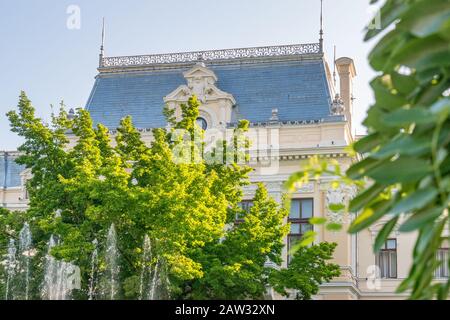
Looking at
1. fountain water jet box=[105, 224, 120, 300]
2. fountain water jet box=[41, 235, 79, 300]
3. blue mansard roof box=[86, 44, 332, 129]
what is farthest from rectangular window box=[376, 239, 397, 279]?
fountain water jet box=[41, 235, 79, 300]

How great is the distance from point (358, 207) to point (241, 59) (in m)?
37.9

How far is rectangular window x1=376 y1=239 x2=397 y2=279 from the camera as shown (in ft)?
123

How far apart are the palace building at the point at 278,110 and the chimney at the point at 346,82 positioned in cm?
5

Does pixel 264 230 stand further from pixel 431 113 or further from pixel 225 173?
pixel 431 113

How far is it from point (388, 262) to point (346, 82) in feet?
29.1

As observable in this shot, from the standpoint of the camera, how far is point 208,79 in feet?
125

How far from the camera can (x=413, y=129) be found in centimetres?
301

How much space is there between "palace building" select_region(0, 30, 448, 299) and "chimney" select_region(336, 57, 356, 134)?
0.15 ft

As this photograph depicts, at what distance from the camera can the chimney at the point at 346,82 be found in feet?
137

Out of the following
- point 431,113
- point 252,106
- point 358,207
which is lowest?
point 358,207

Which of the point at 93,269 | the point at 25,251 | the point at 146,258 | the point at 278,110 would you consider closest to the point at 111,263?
the point at 93,269

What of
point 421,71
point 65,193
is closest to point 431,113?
point 421,71

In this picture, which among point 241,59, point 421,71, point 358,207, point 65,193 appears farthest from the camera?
point 241,59

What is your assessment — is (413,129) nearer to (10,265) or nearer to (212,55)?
(10,265)
